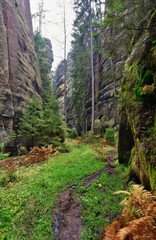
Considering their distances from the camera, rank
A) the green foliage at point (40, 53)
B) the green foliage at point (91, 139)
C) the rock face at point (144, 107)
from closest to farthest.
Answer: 1. the rock face at point (144, 107)
2. the green foliage at point (91, 139)
3. the green foliage at point (40, 53)

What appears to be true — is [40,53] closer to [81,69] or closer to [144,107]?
[81,69]

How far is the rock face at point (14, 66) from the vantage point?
55.2ft

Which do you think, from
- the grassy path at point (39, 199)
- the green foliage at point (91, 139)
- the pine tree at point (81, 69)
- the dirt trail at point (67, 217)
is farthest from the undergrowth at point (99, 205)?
the pine tree at point (81, 69)

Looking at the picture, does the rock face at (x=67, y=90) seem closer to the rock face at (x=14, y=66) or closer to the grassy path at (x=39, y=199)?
the rock face at (x=14, y=66)

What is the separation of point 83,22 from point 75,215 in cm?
2779

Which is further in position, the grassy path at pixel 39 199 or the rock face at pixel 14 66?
the rock face at pixel 14 66

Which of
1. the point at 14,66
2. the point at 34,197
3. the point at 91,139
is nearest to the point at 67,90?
the point at 14,66

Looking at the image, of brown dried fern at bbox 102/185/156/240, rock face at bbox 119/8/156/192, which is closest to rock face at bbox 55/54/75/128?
rock face at bbox 119/8/156/192

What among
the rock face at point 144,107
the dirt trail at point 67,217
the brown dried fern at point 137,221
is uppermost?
the rock face at point 144,107

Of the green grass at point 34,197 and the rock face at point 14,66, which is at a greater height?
the rock face at point 14,66

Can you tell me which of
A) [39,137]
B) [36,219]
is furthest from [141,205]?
[39,137]

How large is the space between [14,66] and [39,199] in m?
16.2

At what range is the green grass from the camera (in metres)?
4.76

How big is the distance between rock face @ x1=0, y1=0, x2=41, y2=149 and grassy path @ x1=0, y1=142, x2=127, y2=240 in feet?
27.3
